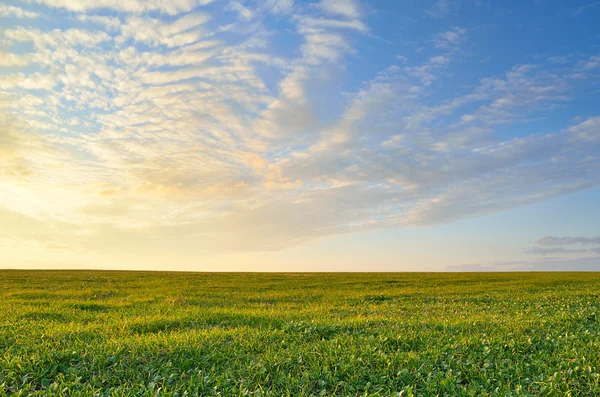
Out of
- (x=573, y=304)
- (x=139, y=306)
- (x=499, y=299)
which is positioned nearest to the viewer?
(x=139, y=306)

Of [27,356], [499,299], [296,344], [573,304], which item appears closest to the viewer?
[27,356]

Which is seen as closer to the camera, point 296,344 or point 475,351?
point 475,351

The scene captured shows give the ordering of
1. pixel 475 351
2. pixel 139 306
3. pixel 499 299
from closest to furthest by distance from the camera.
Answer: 1. pixel 475 351
2. pixel 139 306
3. pixel 499 299

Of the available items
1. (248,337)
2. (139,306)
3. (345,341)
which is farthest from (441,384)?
(139,306)

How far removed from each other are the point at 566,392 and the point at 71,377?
903 centimetres

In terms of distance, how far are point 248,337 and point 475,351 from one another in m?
5.53

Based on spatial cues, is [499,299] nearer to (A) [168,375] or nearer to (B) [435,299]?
(B) [435,299]

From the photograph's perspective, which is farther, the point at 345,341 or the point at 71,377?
the point at 345,341

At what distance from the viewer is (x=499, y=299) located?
2153 centimetres

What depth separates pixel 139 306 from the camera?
1748 cm

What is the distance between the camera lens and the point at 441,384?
704 centimetres

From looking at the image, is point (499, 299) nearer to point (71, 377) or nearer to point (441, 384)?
point (441, 384)

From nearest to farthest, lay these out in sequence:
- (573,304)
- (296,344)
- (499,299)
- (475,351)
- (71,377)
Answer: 1. (71,377)
2. (475,351)
3. (296,344)
4. (573,304)
5. (499,299)

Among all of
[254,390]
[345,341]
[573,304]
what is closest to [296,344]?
[345,341]
